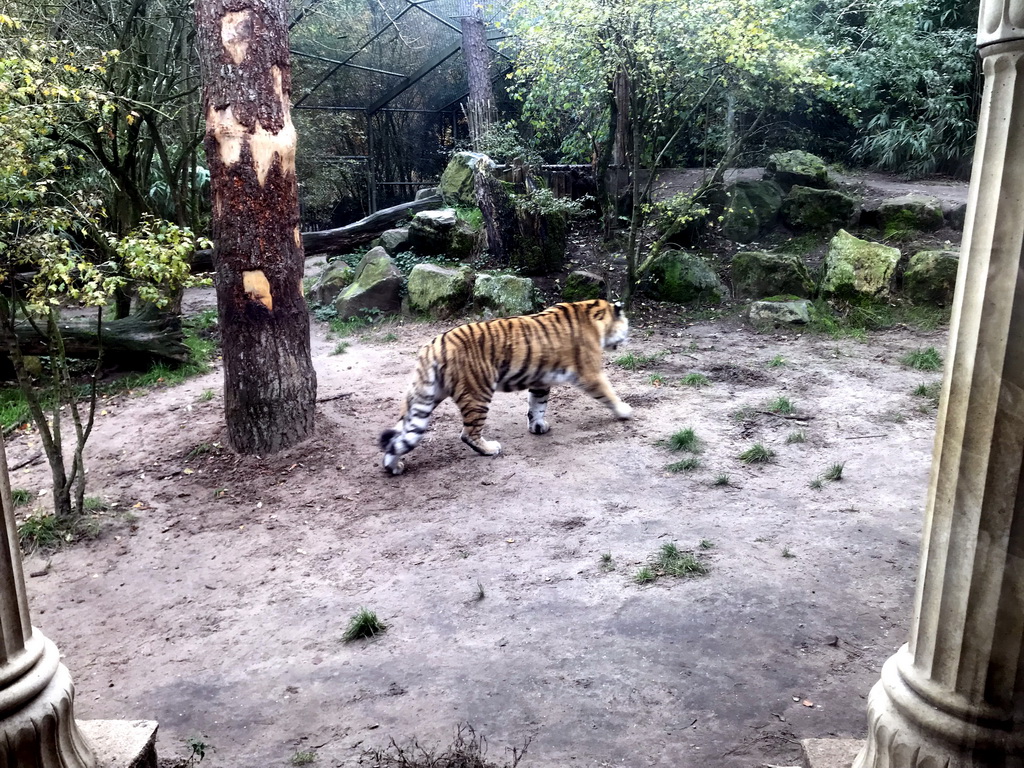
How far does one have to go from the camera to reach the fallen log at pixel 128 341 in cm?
862

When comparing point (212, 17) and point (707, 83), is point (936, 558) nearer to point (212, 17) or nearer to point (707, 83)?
point (212, 17)

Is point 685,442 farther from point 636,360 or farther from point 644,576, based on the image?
point 636,360

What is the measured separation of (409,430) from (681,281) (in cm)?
593

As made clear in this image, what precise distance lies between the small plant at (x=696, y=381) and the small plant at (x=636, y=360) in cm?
70

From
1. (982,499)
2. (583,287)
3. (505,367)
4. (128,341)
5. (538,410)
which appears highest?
(982,499)

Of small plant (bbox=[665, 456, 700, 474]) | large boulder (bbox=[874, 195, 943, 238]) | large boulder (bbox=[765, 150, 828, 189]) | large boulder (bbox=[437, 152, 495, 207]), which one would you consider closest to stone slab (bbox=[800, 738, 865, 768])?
small plant (bbox=[665, 456, 700, 474])

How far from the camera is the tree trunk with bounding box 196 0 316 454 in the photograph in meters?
6.09

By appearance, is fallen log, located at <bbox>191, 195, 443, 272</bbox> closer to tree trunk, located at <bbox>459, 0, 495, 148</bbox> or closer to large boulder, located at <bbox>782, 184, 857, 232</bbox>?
tree trunk, located at <bbox>459, 0, 495, 148</bbox>

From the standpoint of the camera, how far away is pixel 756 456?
5.91 meters

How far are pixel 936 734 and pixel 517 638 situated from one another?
222 centimetres

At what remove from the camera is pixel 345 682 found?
141 inches

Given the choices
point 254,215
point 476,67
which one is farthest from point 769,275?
point 476,67

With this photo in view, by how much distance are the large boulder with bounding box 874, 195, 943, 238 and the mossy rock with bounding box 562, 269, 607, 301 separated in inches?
174

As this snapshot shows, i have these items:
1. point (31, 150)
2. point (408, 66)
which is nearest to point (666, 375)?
point (31, 150)
